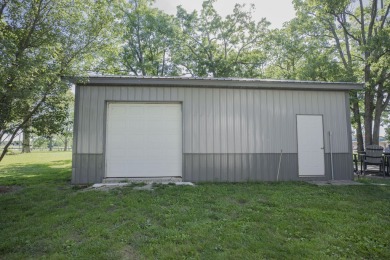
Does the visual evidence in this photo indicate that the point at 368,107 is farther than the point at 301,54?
No

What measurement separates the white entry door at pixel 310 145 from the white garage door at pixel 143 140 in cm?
348

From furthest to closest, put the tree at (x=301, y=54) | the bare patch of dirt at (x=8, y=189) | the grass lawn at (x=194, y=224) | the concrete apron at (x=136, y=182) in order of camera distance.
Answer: the tree at (x=301, y=54), the concrete apron at (x=136, y=182), the bare patch of dirt at (x=8, y=189), the grass lawn at (x=194, y=224)

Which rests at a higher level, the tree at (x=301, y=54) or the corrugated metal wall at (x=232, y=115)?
the tree at (x=301, y=54)

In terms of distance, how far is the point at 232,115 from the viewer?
21.8 ft

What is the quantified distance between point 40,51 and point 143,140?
3144 millimetres

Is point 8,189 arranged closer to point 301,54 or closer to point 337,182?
point 337,182

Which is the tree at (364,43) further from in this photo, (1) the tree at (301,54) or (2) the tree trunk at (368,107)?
(1) the tree at (301,54)

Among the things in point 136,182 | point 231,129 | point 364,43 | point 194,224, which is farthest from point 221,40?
point 194,224

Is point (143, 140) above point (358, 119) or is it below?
below

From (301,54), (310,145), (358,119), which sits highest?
(301,54)

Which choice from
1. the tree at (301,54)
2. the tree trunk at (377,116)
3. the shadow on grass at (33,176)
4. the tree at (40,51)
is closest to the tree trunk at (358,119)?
the tree trunk at (377,116)

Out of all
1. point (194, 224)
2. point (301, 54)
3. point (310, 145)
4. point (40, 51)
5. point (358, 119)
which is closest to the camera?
point (194, 224)

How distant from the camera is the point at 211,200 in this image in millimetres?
4512

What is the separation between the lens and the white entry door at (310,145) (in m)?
6.82
